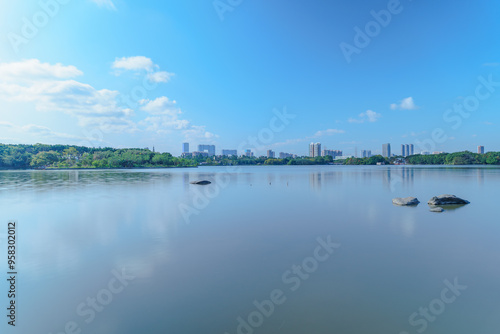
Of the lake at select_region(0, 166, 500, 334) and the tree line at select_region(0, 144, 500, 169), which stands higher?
the tree line at select_region(0, 144, 500, 169)

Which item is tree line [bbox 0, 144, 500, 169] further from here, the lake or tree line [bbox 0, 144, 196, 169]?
the lake

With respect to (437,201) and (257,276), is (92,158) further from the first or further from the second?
(257,276)

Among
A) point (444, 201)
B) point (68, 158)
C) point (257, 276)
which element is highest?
point (68, 158)

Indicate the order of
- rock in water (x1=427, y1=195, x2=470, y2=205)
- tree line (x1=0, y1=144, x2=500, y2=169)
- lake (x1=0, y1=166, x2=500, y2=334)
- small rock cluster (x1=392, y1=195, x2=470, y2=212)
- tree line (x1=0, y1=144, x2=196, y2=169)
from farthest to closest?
tree line (x1=0, y1=144, x2=500, y2=169) < tree line (x1=0, y1=144, x2=196, y2=169) < rock in water (x1=427, y1=195, x2=470, y2=205) < small rock cluster (x1=392, y1=195, x2=470, y2=212) < lake (x1=0, y1=166, x2=500, y2=334)

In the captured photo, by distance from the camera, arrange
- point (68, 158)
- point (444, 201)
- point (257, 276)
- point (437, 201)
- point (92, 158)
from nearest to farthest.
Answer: point (257, 276) < point (437, 201) < point (444, 201) < point (68, 158) < point (92, 158)

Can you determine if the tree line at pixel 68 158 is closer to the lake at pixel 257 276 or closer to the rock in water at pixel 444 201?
the lake at pixel 257 276

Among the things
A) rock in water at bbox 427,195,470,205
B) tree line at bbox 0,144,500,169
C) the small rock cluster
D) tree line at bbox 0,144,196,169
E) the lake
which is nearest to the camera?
the lake

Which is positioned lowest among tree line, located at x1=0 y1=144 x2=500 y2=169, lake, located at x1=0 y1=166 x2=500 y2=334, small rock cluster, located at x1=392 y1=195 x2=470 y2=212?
lake, located at x1=0 y1=166 x2=500 y2=334

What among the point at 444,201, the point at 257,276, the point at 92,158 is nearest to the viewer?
the point at 257,276

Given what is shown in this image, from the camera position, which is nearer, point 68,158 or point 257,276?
point 257,276

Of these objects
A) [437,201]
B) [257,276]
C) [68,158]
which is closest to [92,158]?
[68,158]

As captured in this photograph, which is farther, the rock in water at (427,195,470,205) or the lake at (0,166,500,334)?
the rock in water at (427,195,470,205)

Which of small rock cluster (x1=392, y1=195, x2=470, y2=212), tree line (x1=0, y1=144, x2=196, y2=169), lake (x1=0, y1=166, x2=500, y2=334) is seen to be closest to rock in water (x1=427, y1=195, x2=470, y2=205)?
small rock cluster (x1=392, y1=195, x2=470, y2=212)

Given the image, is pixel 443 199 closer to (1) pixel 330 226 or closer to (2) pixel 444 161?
(1) pixel 330 226
